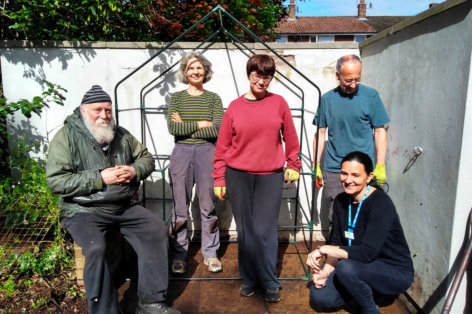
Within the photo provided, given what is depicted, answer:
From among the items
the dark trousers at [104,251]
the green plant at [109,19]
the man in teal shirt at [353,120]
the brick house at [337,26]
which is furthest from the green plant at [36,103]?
the brick house at [337,26]

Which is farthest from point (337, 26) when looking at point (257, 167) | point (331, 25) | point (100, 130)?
point (100, 130)

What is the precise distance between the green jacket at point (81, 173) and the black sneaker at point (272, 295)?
4.28ft

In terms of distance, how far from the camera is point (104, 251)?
7.86 feet

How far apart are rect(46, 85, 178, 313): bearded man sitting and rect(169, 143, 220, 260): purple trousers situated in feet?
1.56

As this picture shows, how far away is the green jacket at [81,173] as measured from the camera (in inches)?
96.9

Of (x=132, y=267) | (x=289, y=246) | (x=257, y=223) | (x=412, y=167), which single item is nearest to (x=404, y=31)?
(x=412, y=167)

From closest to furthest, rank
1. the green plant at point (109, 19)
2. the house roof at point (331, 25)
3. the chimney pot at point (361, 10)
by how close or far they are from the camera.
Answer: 1. the green plant at point (109, 19)
2. the house roof at point (331, 25)
3. the chimney pot at point (361, 10)

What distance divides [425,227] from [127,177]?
7.15ft

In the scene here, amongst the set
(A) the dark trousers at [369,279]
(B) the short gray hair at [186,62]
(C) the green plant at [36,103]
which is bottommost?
(A) the dark trousers at [369,279]

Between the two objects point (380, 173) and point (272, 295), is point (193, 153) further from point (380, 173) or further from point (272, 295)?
point (380, 173)

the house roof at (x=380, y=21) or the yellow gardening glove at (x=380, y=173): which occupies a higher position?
the house roof at (x=380, y=21)

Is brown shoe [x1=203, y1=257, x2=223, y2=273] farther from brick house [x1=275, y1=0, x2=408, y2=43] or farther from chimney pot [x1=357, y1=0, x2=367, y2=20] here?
chimney pot [x1=357, y1=0, x2=367, y2=20]

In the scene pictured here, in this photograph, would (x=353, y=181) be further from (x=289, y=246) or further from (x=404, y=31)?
(x=289, y=246)

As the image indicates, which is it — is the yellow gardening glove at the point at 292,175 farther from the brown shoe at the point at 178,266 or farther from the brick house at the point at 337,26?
Answer: the brick house at the point at 337,26
